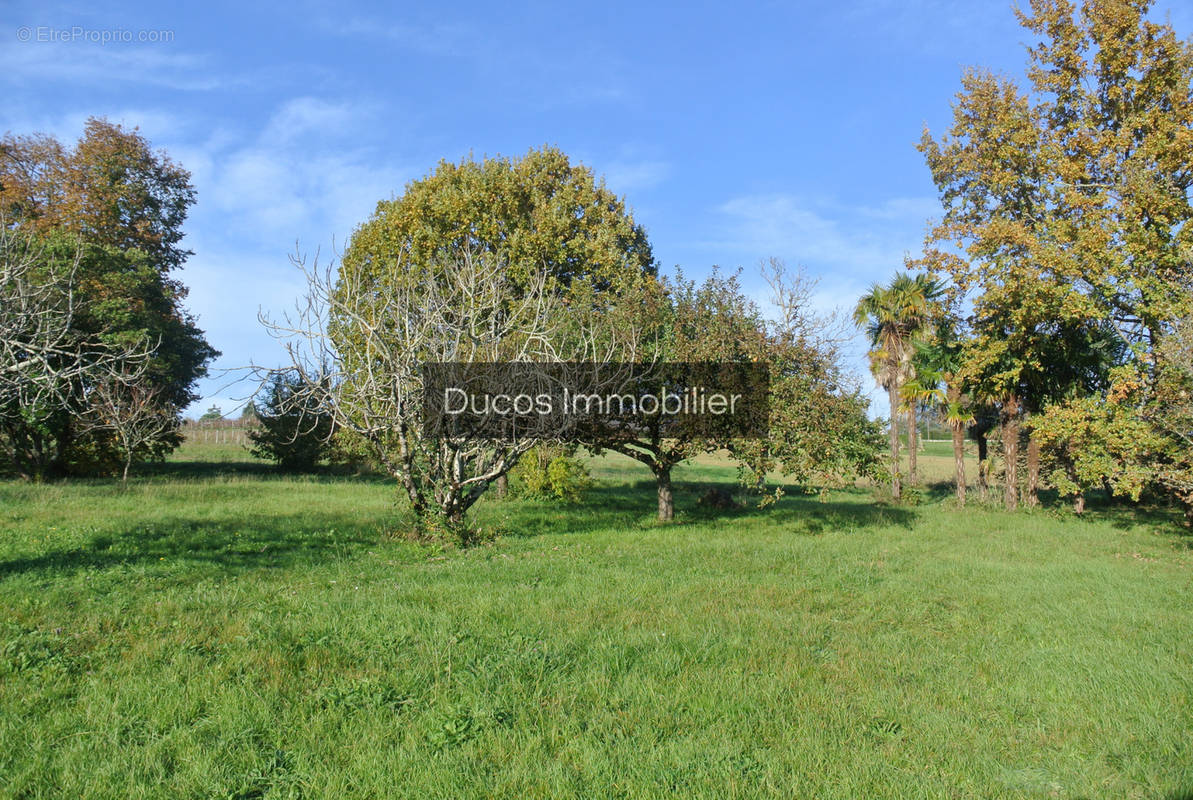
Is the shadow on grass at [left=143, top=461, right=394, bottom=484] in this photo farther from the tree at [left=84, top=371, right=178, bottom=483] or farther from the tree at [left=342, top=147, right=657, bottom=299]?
the tree at [left=342, top=147, right=657, bottom=299]

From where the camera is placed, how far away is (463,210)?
24.7 m

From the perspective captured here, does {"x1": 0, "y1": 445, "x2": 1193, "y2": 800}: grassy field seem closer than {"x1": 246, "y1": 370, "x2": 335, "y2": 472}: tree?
Yes

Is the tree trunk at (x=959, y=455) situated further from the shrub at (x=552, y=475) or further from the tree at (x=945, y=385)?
the shrub at (x=552, y=475)

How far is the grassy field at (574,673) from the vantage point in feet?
15.8

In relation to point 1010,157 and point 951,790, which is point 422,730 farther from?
point 1010,157

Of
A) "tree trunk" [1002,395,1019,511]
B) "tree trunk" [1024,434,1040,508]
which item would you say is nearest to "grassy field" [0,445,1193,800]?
"tree trunk" [1002,395,1019,511]

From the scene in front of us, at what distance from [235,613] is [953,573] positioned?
11701mm

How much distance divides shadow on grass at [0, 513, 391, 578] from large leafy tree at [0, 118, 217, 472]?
37.6ft

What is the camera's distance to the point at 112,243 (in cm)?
3244

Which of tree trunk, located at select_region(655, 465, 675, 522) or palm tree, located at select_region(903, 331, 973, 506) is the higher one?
palm tree, located at select_region(903, 331, 973, 506)

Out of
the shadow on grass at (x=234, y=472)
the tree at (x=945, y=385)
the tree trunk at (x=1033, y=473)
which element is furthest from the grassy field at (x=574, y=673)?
the shadow on grass at (x=234, y=472)

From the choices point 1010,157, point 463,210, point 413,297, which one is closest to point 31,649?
point 413,297

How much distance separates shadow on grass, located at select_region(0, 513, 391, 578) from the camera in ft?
37.0

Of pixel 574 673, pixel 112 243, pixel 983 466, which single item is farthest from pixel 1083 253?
pixel 112 243
